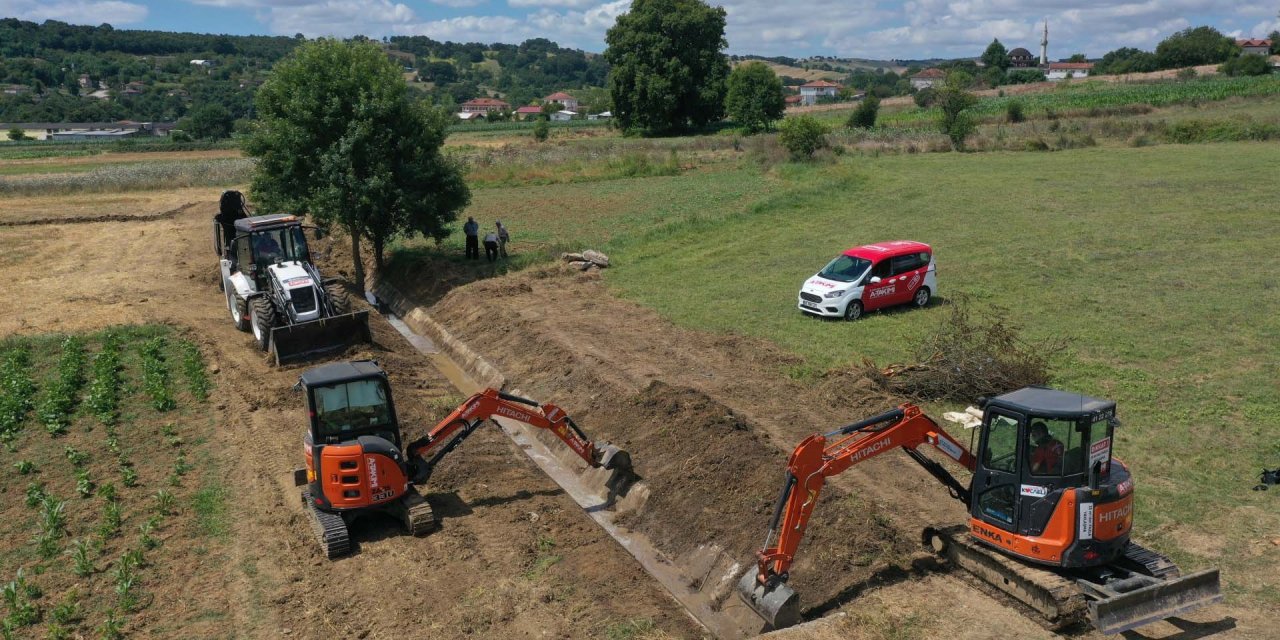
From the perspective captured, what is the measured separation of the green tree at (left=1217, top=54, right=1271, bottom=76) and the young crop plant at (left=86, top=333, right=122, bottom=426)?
92.0 m

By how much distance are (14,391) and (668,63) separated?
66794 millimetres

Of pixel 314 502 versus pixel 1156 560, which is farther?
pixel 314 502

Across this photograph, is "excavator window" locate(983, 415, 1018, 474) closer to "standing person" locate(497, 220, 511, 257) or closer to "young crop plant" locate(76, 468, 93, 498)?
"young crop plant" locate(76, 468, 93, 498)

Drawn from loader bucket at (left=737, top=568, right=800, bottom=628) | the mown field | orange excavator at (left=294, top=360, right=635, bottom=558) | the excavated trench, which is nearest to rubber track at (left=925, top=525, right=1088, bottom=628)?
the excavated trench


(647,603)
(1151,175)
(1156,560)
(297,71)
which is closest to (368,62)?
(297,71)

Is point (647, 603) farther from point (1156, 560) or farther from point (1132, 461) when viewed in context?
point (1132, 461)

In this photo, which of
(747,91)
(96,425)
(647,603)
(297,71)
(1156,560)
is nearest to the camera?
(1156,560)

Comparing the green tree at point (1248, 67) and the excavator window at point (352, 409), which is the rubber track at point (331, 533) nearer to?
the excavator window at point (352, 409)

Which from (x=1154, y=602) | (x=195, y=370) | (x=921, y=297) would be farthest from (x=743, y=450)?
(x=195, y=370)

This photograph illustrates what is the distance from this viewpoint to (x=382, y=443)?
42.9ft

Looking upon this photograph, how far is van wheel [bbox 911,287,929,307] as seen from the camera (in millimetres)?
23797

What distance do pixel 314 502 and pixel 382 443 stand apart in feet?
4.24

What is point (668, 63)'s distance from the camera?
79.8 metres

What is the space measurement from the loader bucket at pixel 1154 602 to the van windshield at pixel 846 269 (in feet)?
44.4
